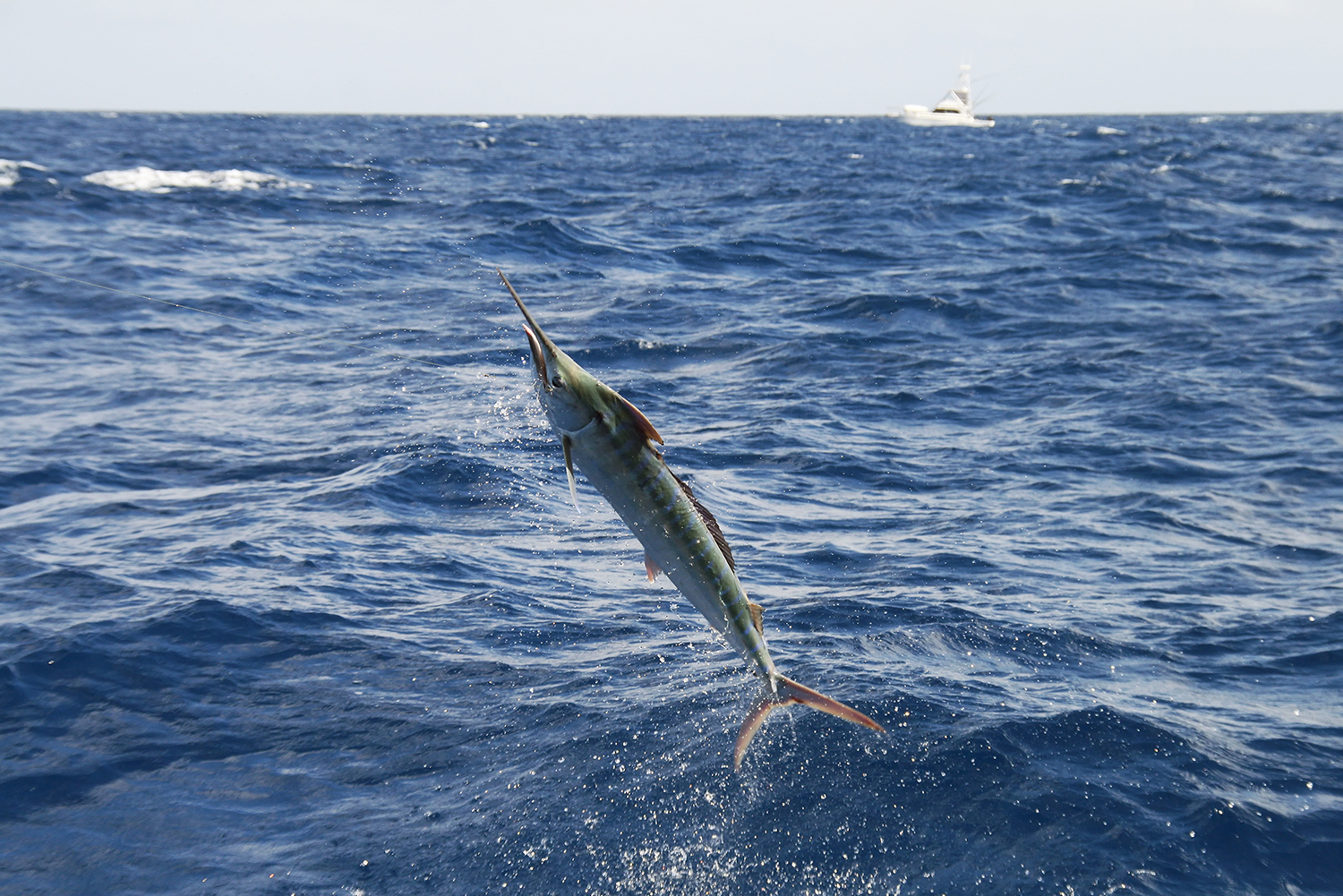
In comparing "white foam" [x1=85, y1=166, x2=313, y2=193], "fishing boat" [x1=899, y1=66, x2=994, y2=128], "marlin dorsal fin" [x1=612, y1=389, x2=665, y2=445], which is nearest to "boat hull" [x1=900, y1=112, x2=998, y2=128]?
"fishing boat" [x1=899, y1=66, x2=994, y2=128]

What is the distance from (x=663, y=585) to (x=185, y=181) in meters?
30.2

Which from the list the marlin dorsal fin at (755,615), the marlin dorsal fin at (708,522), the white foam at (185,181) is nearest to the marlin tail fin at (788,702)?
the marlin dorsal fin at (755,615)

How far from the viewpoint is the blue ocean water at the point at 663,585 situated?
223 inches

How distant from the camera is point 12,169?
3347 centimetres

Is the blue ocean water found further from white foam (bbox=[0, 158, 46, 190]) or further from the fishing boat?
the fishing boat

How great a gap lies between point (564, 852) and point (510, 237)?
20914 millimetres

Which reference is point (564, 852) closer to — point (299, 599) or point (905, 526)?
point (299, 599)

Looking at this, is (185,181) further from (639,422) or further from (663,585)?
(639,422)

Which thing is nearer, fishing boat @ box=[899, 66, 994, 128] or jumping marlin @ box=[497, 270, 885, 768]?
jumping marlin @ box=[497, 270, 885, 768]

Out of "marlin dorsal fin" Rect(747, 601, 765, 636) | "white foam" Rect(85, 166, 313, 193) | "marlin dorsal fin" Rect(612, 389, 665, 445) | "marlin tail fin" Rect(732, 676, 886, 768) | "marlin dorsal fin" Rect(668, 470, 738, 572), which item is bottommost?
"white foam" Rect(85, 166, 313, 193)

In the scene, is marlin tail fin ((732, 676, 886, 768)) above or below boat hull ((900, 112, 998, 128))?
below

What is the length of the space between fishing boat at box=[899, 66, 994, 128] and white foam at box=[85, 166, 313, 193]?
107m

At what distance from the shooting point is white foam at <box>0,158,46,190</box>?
30.7m

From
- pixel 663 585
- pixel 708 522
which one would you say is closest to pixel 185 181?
pixel 663 585
